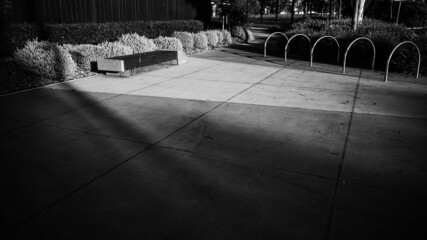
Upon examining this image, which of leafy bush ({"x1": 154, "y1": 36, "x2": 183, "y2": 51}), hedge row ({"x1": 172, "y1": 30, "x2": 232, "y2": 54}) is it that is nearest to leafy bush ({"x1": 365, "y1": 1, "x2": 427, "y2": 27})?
hedge row ({"x1": 172, "y1": 30, "x2": 232, "y2": 54})

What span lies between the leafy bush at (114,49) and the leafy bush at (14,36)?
1851 mm

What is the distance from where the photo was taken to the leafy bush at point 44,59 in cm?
872

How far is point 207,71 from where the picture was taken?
10570 millimetres

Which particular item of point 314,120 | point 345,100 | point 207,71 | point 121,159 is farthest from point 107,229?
point 207,71

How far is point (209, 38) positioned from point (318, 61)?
554 cm

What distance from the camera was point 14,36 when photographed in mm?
9242

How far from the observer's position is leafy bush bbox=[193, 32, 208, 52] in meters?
15.2

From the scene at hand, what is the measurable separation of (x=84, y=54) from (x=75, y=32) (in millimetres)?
1560

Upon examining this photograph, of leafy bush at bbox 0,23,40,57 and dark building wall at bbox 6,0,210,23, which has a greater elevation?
dark building wall at bbox 6,0,210,23

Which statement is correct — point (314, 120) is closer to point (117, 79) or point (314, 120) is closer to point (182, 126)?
point (182, 126)

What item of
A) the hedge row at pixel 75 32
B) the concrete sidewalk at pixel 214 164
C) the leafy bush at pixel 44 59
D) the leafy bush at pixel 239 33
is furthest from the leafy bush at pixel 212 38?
the concrete sidewalk at pixel 214 164

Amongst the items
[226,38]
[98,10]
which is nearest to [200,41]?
[226,38]

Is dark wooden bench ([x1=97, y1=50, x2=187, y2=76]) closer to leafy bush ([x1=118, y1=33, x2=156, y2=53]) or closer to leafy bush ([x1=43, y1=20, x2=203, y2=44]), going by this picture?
leafy bush ([x1=118, y1=33, x2=156, y2=53])

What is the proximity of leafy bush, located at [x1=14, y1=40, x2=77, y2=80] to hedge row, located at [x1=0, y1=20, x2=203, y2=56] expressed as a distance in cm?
50
